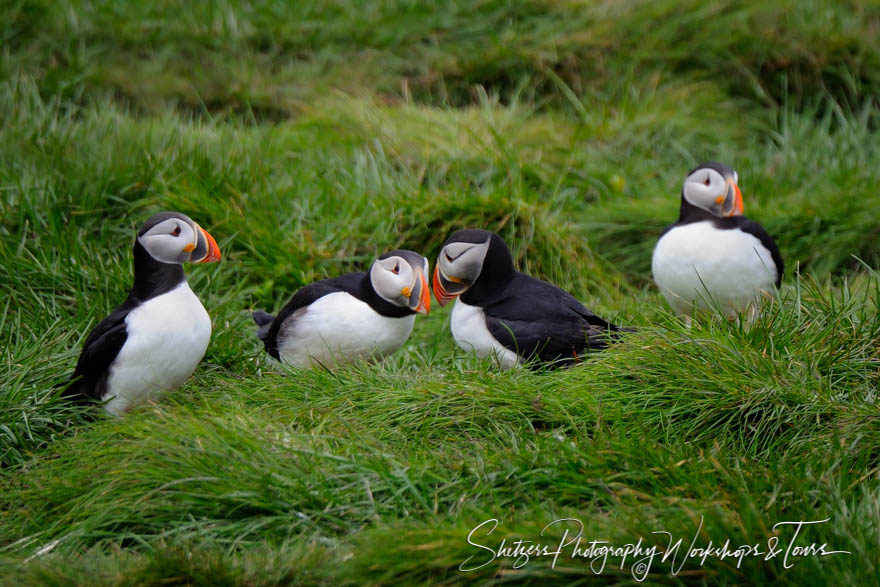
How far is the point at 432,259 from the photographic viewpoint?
558cm

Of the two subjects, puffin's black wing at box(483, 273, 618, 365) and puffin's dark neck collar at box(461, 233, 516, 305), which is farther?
puffin's dark neck collar at box(461, 233, 516, 305)

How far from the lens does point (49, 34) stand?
7.60m

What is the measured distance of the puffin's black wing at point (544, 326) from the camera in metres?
4.11

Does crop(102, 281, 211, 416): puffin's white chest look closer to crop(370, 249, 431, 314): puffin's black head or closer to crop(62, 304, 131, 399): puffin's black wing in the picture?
crop(62, 304, 131, 399): puffin's black wing

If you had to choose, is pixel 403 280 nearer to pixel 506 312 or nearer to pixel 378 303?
pixel 378 303

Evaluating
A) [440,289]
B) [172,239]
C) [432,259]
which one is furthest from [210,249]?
[432,259]

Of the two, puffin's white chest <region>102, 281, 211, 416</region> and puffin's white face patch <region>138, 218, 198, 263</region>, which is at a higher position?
puffin's white face patch <region>138, 218, 198, 263</region>

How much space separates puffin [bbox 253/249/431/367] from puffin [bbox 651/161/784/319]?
1302mm

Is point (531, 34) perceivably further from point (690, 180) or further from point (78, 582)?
A: point (78, 582)

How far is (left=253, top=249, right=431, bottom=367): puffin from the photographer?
4.12 meters

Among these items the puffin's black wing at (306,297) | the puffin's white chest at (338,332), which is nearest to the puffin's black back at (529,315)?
the puffin's white chest at (338,332)

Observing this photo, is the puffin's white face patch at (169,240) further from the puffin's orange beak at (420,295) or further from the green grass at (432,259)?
the puffin's orange beak at (420,295)

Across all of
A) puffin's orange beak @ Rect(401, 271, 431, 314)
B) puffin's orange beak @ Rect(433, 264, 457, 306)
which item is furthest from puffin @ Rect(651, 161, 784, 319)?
puffin's orange beak @ Rect(401, 271, 431, 314)

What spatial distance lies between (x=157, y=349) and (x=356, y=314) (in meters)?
0.86
